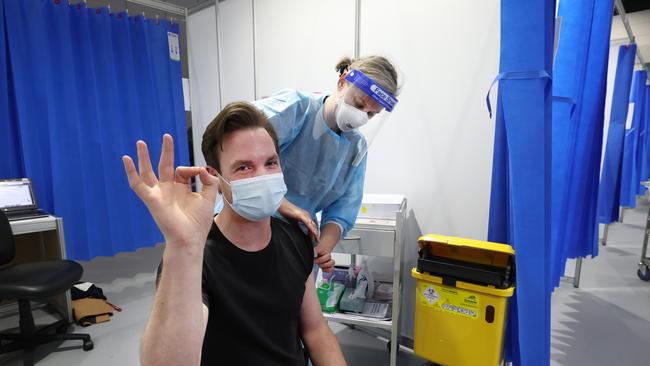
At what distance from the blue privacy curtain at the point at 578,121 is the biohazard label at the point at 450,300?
655mm

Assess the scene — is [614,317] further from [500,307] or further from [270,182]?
[270,182]

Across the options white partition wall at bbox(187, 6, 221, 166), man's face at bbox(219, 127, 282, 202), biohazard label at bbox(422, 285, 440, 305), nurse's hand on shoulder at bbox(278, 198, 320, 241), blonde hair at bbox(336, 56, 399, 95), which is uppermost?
white partition wall at bbox(187, 6, 221, 166)

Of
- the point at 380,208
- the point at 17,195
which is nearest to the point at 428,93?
the point at 380,208

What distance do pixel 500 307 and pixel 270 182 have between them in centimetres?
116

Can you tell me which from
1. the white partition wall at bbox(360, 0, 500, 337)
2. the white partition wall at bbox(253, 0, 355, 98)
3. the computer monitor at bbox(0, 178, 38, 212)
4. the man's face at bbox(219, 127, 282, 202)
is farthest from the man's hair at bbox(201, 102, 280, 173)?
the computer monitor at bbox(0, 178, 38, 212)

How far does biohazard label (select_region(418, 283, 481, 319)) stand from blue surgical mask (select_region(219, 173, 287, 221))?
1.06 m

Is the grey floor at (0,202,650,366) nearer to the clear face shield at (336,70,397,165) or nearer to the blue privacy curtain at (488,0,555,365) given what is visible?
the blue privacy curtain at (488,0,555,365)

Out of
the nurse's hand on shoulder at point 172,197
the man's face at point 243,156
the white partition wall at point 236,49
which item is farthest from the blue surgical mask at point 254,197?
the white partition wall at point 236,49

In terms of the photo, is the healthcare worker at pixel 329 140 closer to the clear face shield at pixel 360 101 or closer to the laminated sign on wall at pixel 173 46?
the clear face shield at pixel 360 101

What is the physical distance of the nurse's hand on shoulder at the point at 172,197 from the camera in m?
0.56

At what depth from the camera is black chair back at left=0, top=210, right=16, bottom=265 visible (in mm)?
1913

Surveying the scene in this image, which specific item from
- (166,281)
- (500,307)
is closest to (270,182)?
(166,281)

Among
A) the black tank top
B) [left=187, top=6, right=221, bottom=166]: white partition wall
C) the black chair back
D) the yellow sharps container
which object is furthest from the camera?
[left=187, top=6, right=221, bottom=166]: white partition wall

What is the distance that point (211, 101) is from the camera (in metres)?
3.13
